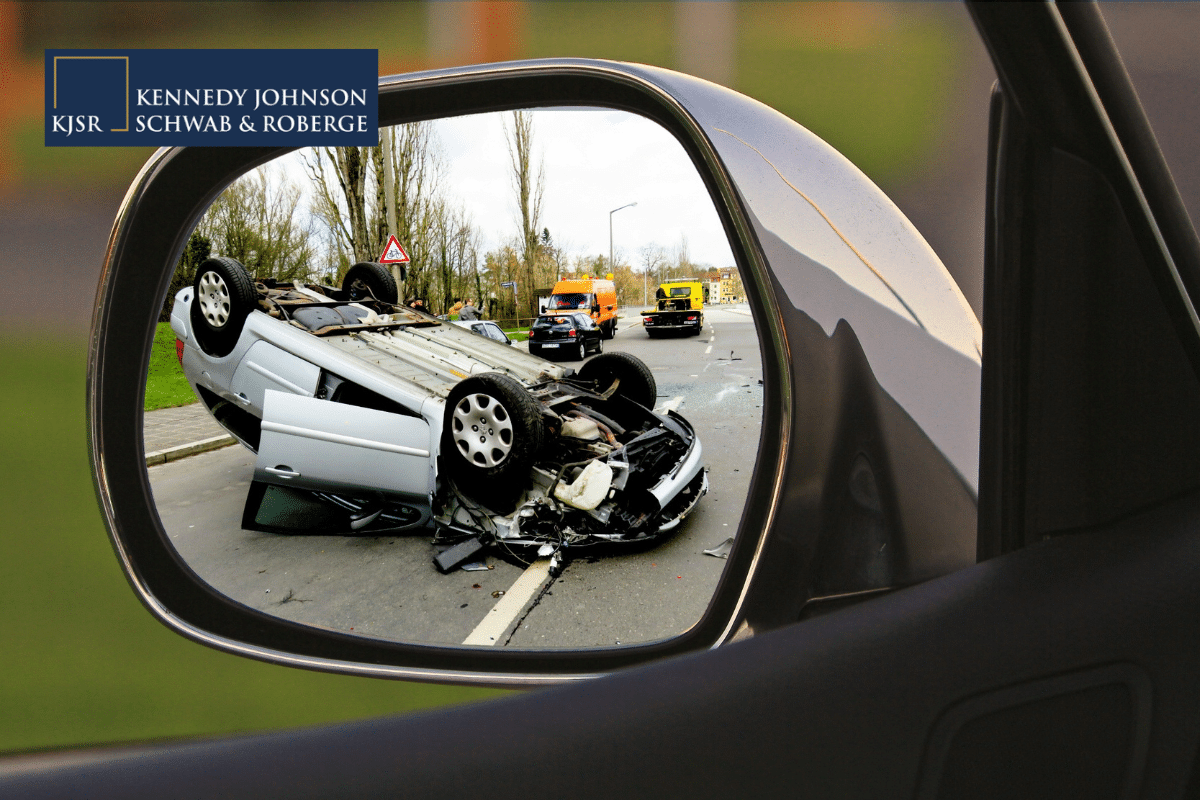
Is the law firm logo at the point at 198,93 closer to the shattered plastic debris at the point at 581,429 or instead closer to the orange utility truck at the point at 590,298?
the shattered plastic debris at the point at 581,429

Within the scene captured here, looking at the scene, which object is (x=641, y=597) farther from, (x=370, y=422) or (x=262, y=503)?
(x=262, y=503)

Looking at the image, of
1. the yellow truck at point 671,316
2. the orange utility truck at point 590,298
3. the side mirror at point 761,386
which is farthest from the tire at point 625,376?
the orange utility truck at point 590,298

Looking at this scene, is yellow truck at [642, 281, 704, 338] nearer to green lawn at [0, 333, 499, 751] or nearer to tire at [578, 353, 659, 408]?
tire at [578, 353, 659, 408]

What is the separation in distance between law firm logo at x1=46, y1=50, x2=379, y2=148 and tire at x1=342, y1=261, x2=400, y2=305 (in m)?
5.72

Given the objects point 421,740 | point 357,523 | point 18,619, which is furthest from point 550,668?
point 357,523

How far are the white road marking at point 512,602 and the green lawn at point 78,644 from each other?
137cm

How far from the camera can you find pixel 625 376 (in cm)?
618

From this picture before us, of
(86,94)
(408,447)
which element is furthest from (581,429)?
(86,94)

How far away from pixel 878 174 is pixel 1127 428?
437mm

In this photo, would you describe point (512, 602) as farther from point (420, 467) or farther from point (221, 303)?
point (221, 303)

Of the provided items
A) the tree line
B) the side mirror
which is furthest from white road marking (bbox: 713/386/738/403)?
the side mirror

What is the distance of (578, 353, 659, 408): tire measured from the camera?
20.0 ft

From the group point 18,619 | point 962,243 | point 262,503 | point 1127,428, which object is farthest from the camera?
point 262,503

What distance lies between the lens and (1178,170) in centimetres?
71
